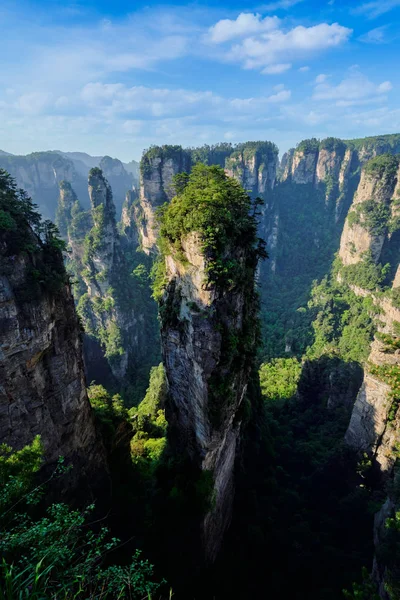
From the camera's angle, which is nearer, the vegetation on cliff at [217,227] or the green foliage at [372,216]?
the vegetation on cliff at [217,227]

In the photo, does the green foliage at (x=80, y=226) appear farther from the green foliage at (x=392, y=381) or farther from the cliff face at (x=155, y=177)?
the green foliage at (x=392, y=381)

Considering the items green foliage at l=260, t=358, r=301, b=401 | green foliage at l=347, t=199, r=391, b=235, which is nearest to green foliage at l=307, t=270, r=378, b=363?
green foliage at l=260, t=358, r=301, b=401

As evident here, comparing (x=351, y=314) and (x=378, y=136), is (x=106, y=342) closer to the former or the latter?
(x=351, y=314)

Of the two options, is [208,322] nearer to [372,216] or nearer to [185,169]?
[372,216]

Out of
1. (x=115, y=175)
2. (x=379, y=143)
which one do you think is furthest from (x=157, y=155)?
(x=115, y=175)

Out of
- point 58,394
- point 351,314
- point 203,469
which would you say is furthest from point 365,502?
point 351,314

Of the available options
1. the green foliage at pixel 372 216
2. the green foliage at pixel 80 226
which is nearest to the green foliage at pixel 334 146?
the green foliage at pixel 372 216
